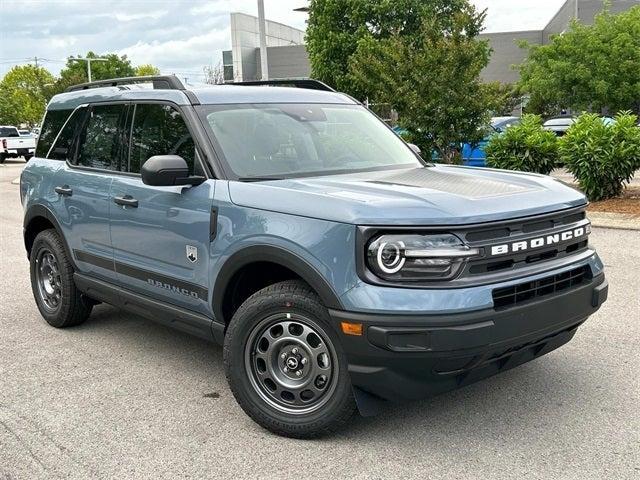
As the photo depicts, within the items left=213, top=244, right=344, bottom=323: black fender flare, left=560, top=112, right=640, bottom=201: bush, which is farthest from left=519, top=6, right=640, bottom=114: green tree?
left=213, top=244, right=344, bottom=323: black fender flare

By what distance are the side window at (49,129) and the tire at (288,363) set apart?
2.96 m

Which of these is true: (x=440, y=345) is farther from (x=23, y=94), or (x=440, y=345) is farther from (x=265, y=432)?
(x=23, y=94)

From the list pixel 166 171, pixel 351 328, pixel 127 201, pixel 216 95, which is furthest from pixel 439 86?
pixel 351 328

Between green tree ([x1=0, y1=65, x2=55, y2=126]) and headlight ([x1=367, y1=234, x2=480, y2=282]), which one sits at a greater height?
green tree ([x1=0, y1=65, x2=55, y2=126])

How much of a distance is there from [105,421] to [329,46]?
30.0 m

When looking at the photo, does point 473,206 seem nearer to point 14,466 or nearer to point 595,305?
point 595,305

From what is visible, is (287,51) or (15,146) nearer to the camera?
(15,146)

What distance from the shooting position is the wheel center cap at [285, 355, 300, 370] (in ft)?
11.6

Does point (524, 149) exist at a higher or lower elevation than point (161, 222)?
lower

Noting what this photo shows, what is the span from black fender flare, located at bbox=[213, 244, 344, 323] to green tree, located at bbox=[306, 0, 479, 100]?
27.2 meters

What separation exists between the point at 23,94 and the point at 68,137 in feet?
241

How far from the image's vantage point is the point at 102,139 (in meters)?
5.00

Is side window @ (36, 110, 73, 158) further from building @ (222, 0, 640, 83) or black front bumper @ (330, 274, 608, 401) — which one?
building @ (222, 0, 640, 83)

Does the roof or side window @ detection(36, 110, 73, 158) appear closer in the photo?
the roof
